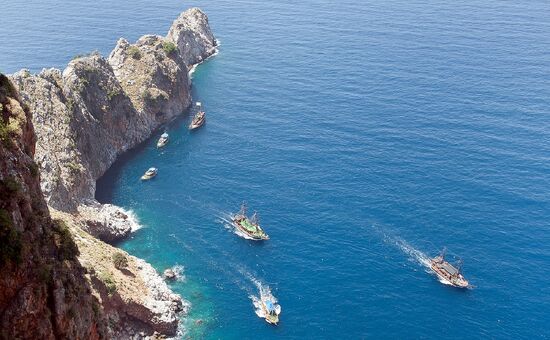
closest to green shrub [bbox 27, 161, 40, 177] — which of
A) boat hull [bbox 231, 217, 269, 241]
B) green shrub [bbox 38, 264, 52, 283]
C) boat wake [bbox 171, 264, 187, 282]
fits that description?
green shrub [bbox 38, 264, 52, 283]

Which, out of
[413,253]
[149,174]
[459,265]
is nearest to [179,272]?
[149,174]

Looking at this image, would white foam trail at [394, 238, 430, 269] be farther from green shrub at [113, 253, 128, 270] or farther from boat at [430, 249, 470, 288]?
green shrub at [113, 253, 128, 270]

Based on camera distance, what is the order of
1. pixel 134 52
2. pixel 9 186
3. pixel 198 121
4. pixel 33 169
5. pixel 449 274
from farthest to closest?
1. pixel 134 52
2. pixel 198 121
3. pixel 449 274
4. pixel 33 169
5. pixel 9 186

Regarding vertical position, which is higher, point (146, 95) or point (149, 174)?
point (146, 95)

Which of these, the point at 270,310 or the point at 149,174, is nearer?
the point at 270,310

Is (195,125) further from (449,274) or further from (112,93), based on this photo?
(449,274)

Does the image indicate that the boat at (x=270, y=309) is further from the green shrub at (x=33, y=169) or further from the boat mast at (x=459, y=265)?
the green shrub at (x=33, y=169)
